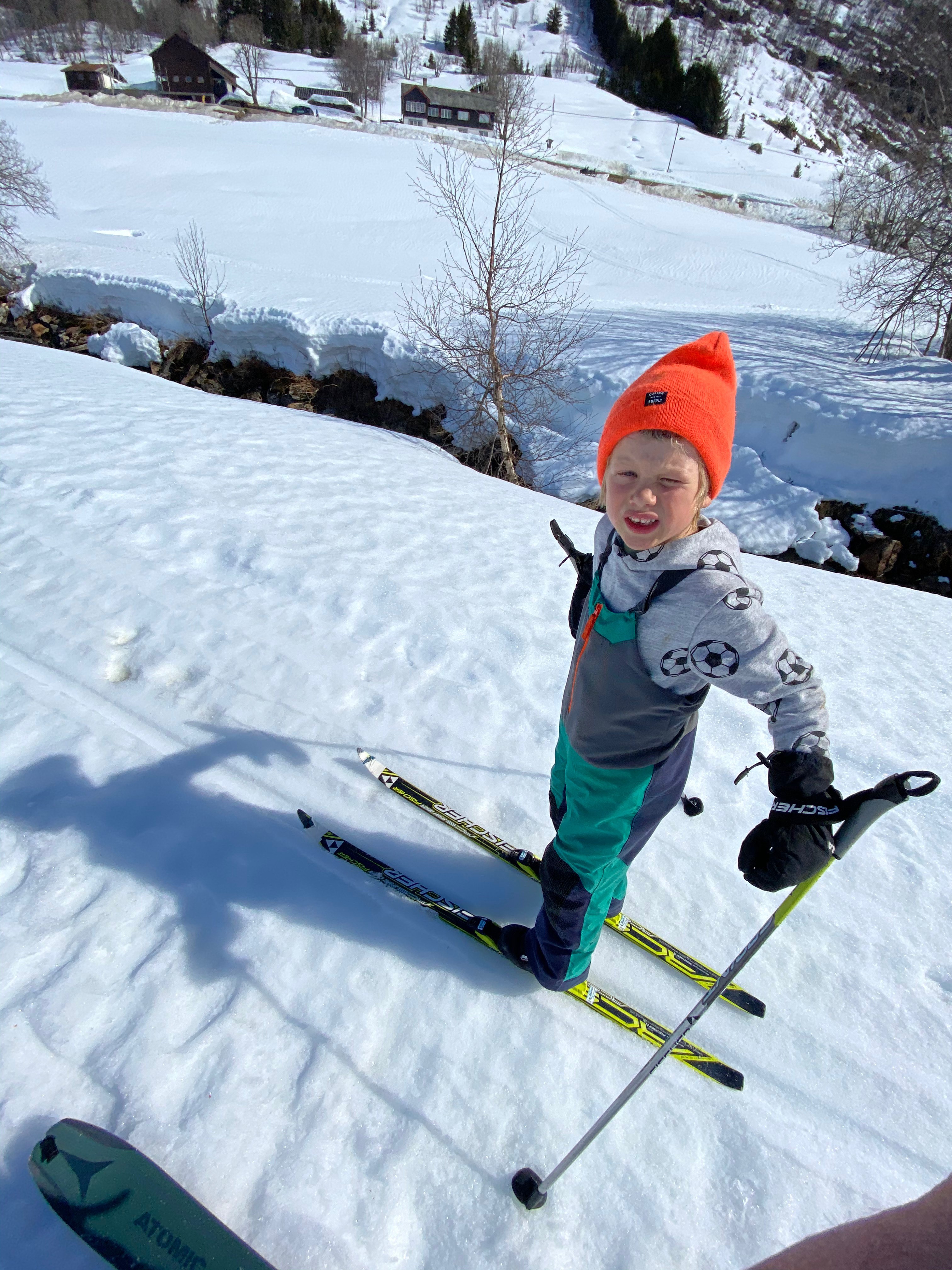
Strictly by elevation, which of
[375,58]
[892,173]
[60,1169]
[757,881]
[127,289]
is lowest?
[127,289]

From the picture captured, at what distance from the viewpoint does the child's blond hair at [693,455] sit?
140 cm

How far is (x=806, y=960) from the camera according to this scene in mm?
2230

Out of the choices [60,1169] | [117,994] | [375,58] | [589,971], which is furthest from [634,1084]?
[375,58]

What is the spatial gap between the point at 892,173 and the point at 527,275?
6750 millimetres

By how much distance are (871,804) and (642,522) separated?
2.56ft

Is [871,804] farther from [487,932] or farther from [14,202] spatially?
[14,202]

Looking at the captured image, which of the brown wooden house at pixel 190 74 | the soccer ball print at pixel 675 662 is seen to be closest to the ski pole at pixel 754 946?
the soccer ball print at pixel 675 662

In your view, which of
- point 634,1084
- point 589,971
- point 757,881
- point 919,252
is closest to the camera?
point 757,881

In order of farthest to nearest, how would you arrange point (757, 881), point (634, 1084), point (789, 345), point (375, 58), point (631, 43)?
point (631, 43) → point (375, 58) → point (789, 345) → point (634, 1084) → point (757, 881)

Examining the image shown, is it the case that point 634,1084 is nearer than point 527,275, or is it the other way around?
point 634,1084

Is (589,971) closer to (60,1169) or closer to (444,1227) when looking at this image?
(444,1227)

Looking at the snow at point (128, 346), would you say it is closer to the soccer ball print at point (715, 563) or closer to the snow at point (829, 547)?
the snow at point (829, 547)

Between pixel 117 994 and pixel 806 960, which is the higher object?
pixel 117 994

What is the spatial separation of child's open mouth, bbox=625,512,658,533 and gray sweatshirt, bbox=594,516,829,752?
8 cm
